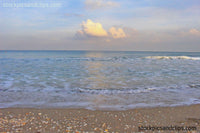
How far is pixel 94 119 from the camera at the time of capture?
176 inches

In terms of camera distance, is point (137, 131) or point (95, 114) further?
point (95, 114)

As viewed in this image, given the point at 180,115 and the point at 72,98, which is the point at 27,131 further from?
the point at 180,115

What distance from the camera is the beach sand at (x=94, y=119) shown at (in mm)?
3857

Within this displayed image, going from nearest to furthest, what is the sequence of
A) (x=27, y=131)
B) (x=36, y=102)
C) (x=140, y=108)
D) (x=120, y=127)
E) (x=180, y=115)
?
(x=27, y=131) < (x=120, y=127) < (x=180, y=115) < (x=140, y=108) < (x=36, y=102)

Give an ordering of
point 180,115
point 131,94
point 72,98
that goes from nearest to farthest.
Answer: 1. point 180,115
2. point 72,98
3. point 131,94

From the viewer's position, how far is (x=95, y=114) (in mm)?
4855

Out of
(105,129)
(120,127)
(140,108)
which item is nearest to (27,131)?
(105,129)

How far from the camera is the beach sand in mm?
3857

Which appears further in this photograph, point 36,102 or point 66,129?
point 36,102

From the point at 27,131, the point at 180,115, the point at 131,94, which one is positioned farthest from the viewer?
the point at 131,94

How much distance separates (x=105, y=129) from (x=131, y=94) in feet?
11.5

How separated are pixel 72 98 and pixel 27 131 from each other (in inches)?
116

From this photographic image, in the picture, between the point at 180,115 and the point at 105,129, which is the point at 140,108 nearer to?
the point at 180,115

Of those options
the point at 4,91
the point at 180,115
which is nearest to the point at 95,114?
the point at 180,115
